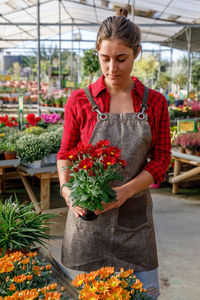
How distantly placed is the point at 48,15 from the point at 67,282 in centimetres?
1386

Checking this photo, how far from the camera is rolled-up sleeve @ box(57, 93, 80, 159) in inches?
46.6

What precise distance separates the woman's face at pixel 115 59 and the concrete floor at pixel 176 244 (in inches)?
41.2

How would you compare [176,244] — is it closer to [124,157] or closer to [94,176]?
[124,157]

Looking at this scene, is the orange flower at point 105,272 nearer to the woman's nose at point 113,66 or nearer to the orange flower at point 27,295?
the orange flower at point 27,295

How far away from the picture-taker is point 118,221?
46.2 inches

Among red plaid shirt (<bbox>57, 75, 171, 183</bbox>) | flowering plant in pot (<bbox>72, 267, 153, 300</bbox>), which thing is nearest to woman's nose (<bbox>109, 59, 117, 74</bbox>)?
red plaid shirt (<bbox>57, 75, 171, 183</bbox>)

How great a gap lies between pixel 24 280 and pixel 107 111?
24.6 inches

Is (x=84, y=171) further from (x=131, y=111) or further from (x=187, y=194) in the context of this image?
(x=187, y=194)

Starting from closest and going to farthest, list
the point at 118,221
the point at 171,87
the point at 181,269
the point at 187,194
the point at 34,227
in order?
the point at 118,221, the point at 34,227, the point at 181,269, the point at 187,194, the point at 171,87

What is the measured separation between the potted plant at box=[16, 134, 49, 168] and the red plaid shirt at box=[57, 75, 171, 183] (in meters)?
1.51

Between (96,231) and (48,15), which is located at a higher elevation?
(48,15)

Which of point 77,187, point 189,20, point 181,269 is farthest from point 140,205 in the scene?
point 189,20

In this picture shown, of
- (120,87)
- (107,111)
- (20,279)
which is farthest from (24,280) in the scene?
(120,87)

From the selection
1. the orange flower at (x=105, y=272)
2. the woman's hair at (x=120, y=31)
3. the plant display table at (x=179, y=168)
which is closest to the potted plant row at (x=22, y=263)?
the orange flower at (x=105, y=272)
